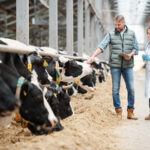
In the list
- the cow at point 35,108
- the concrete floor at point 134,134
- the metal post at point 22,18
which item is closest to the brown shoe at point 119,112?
the concrete floor at point 134,134

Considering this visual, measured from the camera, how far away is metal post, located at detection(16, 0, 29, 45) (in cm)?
586

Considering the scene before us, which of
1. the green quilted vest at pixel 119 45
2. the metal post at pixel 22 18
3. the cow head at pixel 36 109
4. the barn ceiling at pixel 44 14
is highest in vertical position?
the barn ceiling at pixel 44 14

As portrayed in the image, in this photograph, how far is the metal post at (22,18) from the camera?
19.2 feet

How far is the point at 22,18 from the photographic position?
5910 millimetres

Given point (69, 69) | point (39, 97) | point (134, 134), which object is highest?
point (69, 69)

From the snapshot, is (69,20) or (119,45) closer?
(119,45)

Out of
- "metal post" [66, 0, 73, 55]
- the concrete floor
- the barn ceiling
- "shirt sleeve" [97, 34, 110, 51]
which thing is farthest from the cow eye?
the barn ceiling

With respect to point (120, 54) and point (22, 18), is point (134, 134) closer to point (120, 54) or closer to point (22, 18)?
point (120, 54)

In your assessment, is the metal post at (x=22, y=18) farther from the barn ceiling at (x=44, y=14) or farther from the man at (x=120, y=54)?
the barn ceiling at (x=44, y=14)

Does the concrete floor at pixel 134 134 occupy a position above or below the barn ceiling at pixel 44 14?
below

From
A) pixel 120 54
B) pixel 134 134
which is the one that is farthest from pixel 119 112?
pixel 134 134

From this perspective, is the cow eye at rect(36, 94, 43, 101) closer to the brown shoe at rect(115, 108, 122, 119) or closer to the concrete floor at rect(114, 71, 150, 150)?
the concrete floor at rect(114, 71, 150, 150)

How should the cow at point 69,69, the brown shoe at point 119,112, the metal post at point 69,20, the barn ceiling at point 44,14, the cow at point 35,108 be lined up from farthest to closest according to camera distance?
the barn ceiling at point 44,14
the metal post at point 69,20
the cow at point 69,69
the brown shoe at point 119,112
the cow at point 35,108

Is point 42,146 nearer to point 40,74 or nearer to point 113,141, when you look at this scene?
point 113,141
